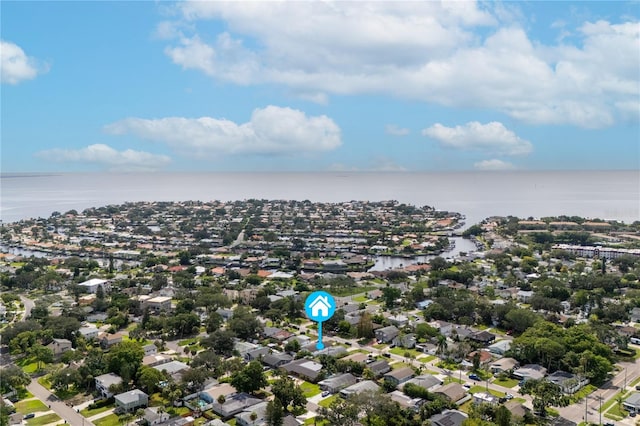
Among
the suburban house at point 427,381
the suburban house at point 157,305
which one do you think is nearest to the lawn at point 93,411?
the suburban house at point 427,381

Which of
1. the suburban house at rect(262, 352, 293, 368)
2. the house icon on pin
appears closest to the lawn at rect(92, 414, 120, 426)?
the suburban house at rect(262, 352, 293, 368)

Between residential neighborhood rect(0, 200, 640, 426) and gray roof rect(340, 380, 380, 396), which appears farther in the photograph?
gray roof rect(340, 380, 380, 396)

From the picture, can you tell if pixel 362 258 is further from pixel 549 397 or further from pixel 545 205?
pixel 545 205

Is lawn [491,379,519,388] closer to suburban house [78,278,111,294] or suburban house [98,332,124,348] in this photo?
suburban house [98,332,124,348]

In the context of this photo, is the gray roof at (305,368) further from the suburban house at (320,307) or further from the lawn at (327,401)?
the suburban house at (320,307)

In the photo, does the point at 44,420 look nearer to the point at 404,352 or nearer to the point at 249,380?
the point at 249,380

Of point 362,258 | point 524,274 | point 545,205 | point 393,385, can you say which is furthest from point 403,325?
point 545,205

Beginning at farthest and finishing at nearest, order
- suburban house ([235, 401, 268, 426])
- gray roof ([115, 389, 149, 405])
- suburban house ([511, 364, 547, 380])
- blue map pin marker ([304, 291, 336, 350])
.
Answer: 1. blue map pin marker ([304, 291, 336, 350])
2. suburban house ([511, 364, 547, 380])
3. gray roof ([115, 389, 149, 405])
4. suburban house ([235, 401, 268, 426])
